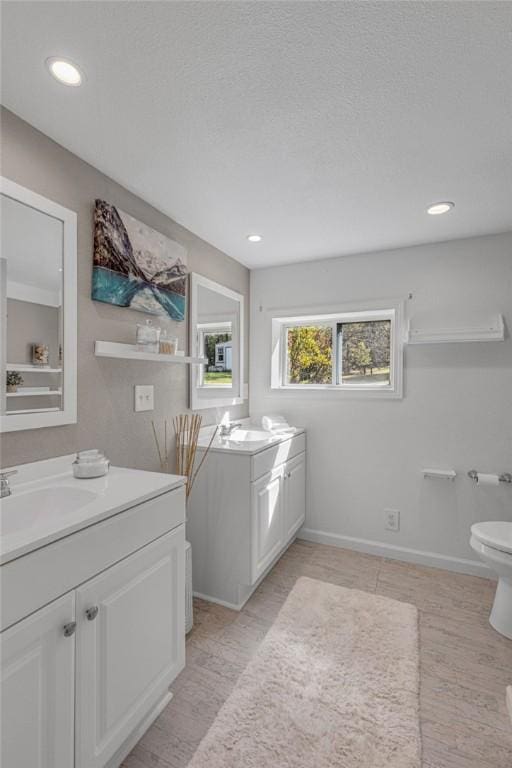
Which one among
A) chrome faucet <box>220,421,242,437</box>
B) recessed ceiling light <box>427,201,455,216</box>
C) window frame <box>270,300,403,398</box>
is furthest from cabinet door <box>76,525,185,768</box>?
recessed ceiling light <box>427,201,455,216</box>

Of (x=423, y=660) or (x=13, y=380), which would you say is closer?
(x=13, y=380)

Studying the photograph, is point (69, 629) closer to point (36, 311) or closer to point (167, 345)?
point (36, 311)

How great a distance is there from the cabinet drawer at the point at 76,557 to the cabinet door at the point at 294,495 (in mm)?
1272

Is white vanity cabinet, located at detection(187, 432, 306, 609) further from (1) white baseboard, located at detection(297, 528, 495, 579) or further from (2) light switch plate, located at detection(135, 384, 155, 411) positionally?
(1) white baseboard, located at detection(297, 528, 495, 579)

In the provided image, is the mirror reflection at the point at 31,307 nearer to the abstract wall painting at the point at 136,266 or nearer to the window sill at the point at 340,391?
the abstract wall painting at the point at 136,266

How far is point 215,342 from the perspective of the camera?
2625mm

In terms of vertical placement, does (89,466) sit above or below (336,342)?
below

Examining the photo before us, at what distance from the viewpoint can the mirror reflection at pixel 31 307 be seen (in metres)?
1.32

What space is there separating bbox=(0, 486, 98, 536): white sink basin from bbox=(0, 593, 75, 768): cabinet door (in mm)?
308

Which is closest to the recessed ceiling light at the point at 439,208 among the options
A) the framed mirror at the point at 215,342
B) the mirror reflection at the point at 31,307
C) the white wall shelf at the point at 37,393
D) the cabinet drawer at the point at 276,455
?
the framed mirror at the point at 215,342

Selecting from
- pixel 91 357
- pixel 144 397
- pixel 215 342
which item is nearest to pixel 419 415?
pixel 215 342

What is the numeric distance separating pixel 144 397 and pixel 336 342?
5.37 ft

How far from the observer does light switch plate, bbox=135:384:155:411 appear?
1.87 metres

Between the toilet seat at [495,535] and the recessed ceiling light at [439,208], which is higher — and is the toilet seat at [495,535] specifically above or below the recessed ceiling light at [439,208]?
below
